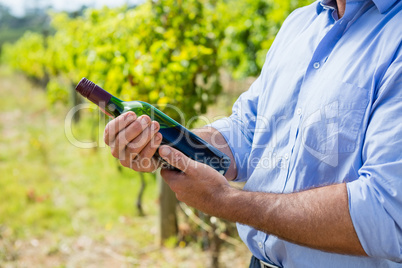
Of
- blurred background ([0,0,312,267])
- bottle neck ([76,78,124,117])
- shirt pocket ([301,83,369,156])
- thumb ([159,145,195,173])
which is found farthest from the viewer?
blurred background ([0,0,312,267])

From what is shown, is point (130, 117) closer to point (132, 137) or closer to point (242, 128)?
point (132, 137)

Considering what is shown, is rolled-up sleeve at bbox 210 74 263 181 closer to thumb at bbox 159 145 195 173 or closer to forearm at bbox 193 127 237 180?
forearm at bbox 193 127 237 180

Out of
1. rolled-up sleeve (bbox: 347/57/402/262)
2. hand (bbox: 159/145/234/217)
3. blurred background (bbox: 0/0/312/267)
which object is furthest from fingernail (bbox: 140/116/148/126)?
blurred background (bbox: 0/0/312/267)

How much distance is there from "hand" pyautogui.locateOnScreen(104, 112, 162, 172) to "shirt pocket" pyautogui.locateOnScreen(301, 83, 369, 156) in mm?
518

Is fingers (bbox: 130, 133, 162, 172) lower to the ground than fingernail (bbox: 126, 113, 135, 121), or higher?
lower

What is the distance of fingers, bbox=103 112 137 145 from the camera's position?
1.28 metres

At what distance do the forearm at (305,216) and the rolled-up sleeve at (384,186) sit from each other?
3 cm

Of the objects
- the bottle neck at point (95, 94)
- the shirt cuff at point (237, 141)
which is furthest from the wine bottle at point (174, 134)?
the shirt cuff at point (237, 141)

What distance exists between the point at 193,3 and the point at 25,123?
1018 cm

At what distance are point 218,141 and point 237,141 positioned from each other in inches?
3.5

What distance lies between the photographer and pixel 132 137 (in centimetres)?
129

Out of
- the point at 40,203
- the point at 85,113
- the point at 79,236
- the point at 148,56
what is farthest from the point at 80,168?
the point at 85,113

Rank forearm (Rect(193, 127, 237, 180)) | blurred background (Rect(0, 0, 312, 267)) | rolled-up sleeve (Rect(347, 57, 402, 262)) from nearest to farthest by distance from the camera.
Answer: rolled-up sleeve (Rect(347, 57, 402, 262)) → forearm (Rect(193, 127, 237, 180)) → blurred background (Rect(0, 0, 312, 267))

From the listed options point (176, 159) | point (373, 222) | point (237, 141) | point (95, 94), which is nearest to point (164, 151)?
point (176, 159)
